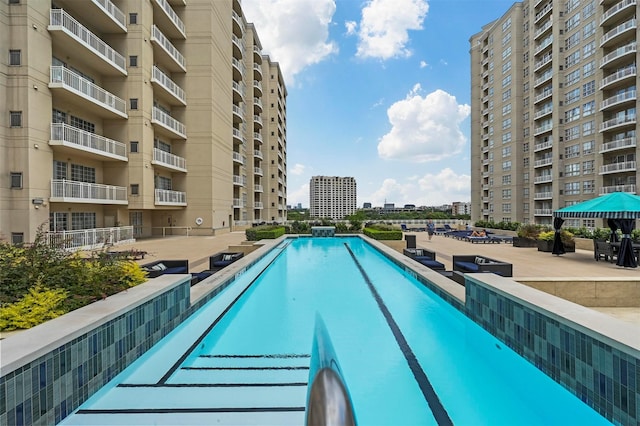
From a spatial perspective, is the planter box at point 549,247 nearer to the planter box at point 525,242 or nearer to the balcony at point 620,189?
the planter box at point 525,242

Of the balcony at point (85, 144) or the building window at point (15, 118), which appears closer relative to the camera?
the building window at point (15, 118)

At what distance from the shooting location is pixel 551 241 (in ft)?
50.8

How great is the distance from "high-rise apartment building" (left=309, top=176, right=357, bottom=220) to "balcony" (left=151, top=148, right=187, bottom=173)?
107 m

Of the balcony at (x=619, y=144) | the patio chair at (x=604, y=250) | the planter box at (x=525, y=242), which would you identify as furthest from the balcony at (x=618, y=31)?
the patio chair at (x=604, y=250)

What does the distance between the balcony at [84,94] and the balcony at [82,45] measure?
A: 1.53 m

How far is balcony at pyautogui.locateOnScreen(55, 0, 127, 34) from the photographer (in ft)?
58.8

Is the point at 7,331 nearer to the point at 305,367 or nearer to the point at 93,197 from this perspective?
the point at 305,367

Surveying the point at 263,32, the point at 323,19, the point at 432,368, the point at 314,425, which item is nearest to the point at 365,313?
the point at 432,368

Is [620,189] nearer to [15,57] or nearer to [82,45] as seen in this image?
[82,45]

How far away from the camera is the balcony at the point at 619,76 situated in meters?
28.7

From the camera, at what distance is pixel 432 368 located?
4.37 m

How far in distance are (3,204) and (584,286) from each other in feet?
71.3

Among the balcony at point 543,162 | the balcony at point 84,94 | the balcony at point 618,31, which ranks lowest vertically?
the balcony at point 543,162

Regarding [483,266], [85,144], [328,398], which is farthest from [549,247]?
[85,144]
